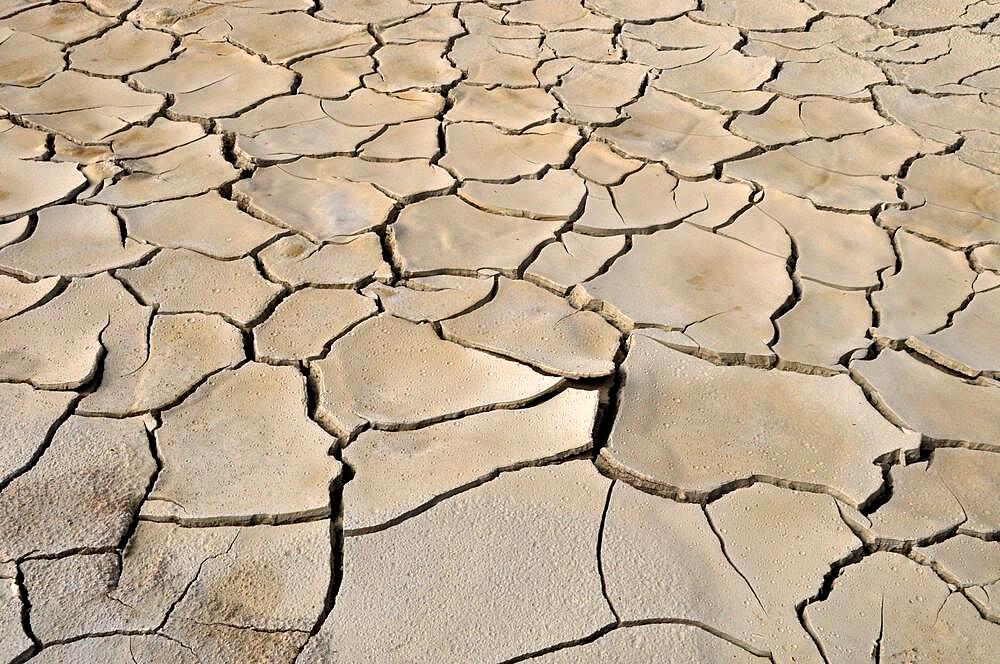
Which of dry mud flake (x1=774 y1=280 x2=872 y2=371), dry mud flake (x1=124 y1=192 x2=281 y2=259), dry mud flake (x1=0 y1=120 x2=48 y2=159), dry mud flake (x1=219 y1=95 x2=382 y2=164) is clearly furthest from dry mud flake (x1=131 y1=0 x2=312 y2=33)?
dry mud flake (x1=774 y1=280 x2=872 y2=371)

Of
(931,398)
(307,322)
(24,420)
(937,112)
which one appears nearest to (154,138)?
(307,322)

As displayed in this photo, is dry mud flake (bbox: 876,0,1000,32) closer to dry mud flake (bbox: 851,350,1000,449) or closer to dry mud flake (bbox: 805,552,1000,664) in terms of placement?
dry mud flake (bbox: 851,350,1000,449)

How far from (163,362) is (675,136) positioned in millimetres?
1661

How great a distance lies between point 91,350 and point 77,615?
701 millimetres

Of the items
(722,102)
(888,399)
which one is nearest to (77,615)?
(888,399)

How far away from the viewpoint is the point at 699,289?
2402 millimetres

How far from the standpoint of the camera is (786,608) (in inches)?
64.8

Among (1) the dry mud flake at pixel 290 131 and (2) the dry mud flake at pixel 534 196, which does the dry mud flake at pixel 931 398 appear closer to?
(2) the dry mud flake at pixel 534 196

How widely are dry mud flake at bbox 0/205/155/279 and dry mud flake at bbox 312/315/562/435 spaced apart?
673mm

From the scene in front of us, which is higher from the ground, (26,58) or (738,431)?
(738,431)

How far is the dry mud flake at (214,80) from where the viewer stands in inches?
127

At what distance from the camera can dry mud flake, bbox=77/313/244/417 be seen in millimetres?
2045

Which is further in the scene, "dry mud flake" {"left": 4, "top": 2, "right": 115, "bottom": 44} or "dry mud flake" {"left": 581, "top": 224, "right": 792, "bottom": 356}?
"dry mud flake" {"left": 4, "top": 2, "right": 115, "bottom": 44}

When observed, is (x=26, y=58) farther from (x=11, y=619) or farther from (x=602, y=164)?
(x=11, y=619)
